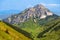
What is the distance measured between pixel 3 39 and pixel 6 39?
25.1 ft

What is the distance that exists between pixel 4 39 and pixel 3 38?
441 centimetres

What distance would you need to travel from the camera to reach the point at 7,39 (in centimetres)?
19888

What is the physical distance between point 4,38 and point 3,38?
2.36 m

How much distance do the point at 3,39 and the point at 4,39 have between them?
2821 millimetres

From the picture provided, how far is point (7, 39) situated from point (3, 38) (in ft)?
16.8

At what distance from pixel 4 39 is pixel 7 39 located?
8019mm

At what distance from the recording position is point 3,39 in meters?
188

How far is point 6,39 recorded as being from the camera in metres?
196

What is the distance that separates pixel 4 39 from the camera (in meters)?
191

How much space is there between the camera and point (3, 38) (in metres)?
195

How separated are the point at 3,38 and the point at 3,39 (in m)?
6.94
